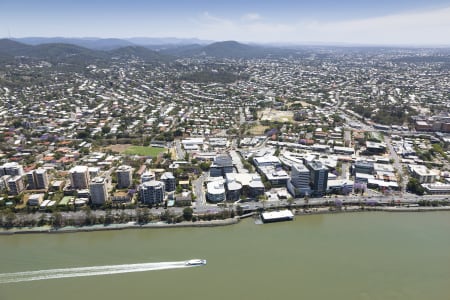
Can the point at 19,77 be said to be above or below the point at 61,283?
above

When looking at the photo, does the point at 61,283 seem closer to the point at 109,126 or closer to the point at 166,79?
the point at 109,126

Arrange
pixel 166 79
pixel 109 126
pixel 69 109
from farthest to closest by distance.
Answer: pixel 166 79
pixel 69 109
pixel 109 126

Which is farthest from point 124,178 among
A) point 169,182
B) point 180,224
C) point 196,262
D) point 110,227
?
point 196,262

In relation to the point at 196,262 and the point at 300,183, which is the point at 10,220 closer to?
the point at 196,262

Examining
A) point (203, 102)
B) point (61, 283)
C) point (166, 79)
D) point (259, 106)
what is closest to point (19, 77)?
point (166, 79)

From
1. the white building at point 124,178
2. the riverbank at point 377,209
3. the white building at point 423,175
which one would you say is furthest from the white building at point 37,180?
the white building at point 423,175

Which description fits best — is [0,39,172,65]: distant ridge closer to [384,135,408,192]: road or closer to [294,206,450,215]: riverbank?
[384,135,408,192]: road

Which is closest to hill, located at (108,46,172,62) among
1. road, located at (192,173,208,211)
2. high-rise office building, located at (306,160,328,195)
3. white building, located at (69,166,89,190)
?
road, located at (192,173,208,211)

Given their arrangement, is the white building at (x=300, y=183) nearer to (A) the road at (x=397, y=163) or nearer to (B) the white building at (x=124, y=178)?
(A) the road at (x=397, y=163)

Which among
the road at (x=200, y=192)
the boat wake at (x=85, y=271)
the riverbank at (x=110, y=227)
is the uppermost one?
the road at (x=200, y=192)
